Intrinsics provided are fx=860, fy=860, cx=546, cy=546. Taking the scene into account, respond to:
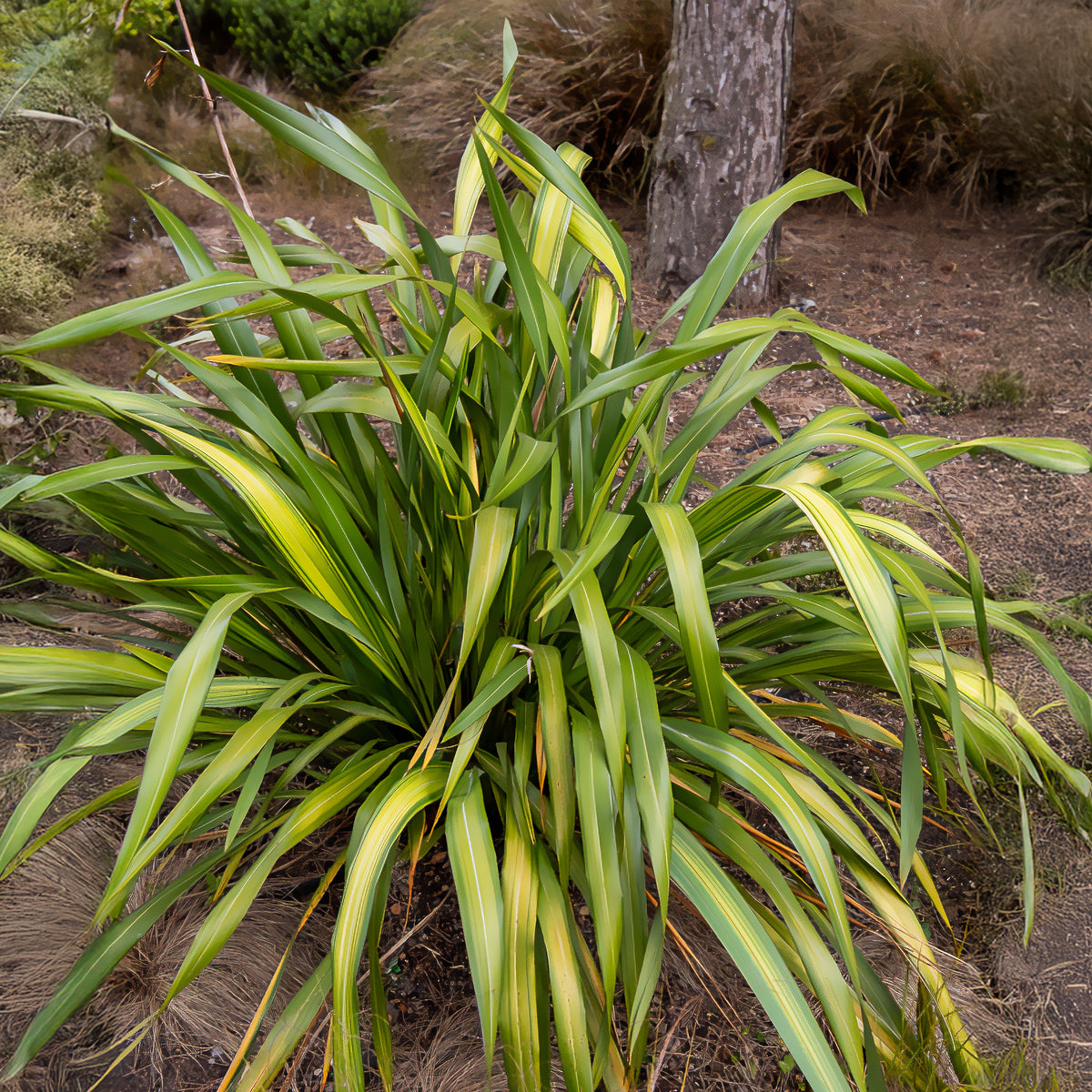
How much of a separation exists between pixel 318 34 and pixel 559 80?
1660 millimetres

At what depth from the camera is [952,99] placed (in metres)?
3.59

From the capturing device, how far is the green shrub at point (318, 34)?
4.52m

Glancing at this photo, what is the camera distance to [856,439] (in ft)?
3.64

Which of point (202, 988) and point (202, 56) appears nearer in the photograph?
point (202, 988)

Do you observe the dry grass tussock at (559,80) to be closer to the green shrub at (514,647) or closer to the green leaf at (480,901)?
the green shrub at (514,647)

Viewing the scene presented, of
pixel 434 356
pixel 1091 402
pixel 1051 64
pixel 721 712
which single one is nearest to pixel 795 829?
pixel 721 712

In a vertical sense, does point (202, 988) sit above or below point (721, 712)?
below

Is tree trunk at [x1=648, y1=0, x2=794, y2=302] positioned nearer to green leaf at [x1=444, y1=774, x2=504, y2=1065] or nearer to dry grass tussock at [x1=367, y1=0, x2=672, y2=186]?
dry grass tussock at [x1=367, y1=0, x2=672, y2=186]

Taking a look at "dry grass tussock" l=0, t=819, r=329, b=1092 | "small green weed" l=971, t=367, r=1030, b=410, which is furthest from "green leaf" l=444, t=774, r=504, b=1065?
"small green weed" l=971, t=367, r=1030, b=410

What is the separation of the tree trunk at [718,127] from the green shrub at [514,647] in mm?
1595

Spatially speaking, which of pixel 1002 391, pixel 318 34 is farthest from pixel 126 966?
pixel 318 34

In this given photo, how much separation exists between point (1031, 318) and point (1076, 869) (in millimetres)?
2259

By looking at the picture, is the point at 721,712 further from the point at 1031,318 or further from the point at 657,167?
the point at 1031,318

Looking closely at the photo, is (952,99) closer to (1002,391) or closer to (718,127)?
(718,127)
